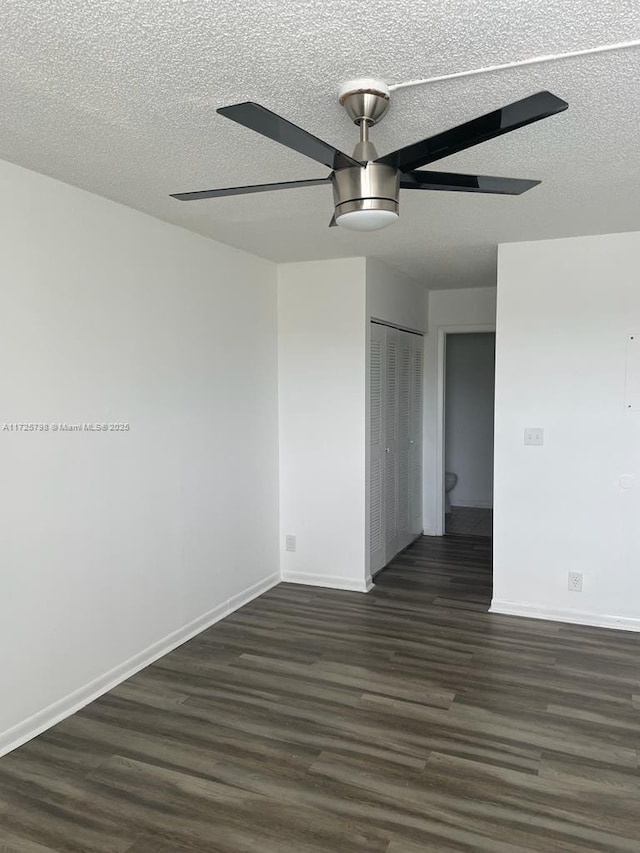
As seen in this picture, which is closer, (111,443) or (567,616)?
(111,443)

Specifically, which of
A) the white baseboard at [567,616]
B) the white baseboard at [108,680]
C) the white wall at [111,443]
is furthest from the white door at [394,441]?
the white baseboard at [108,680]

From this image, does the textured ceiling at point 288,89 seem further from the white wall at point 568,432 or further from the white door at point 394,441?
the white door at point 394,441

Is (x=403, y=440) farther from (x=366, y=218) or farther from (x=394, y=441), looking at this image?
(x=366, y=218)

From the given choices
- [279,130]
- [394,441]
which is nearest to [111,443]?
[279,130]

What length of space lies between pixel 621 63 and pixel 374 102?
0.70 meters

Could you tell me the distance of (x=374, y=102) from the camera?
1980mm

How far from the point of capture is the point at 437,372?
20.6ft

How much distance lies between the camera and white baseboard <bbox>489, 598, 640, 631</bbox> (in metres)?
3.97

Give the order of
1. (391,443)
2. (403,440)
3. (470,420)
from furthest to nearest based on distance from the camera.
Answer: (470,420) → (403,440) → (391,443)

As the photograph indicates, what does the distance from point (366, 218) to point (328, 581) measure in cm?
340

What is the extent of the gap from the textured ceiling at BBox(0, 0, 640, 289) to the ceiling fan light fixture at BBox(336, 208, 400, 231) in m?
0.40

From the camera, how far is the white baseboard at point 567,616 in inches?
156

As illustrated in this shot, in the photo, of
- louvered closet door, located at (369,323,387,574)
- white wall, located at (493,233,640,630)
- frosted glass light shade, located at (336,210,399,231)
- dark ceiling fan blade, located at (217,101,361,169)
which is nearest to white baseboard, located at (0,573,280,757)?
louvered closet door, located at (369,323,387,574)

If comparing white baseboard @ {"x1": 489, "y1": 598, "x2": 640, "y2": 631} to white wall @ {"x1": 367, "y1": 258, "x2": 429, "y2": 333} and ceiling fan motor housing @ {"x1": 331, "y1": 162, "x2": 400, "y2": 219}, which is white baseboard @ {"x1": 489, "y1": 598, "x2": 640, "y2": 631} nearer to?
white wall @ {"x1": 367, "y1": 258, "x2": 429, "y2": 333}
